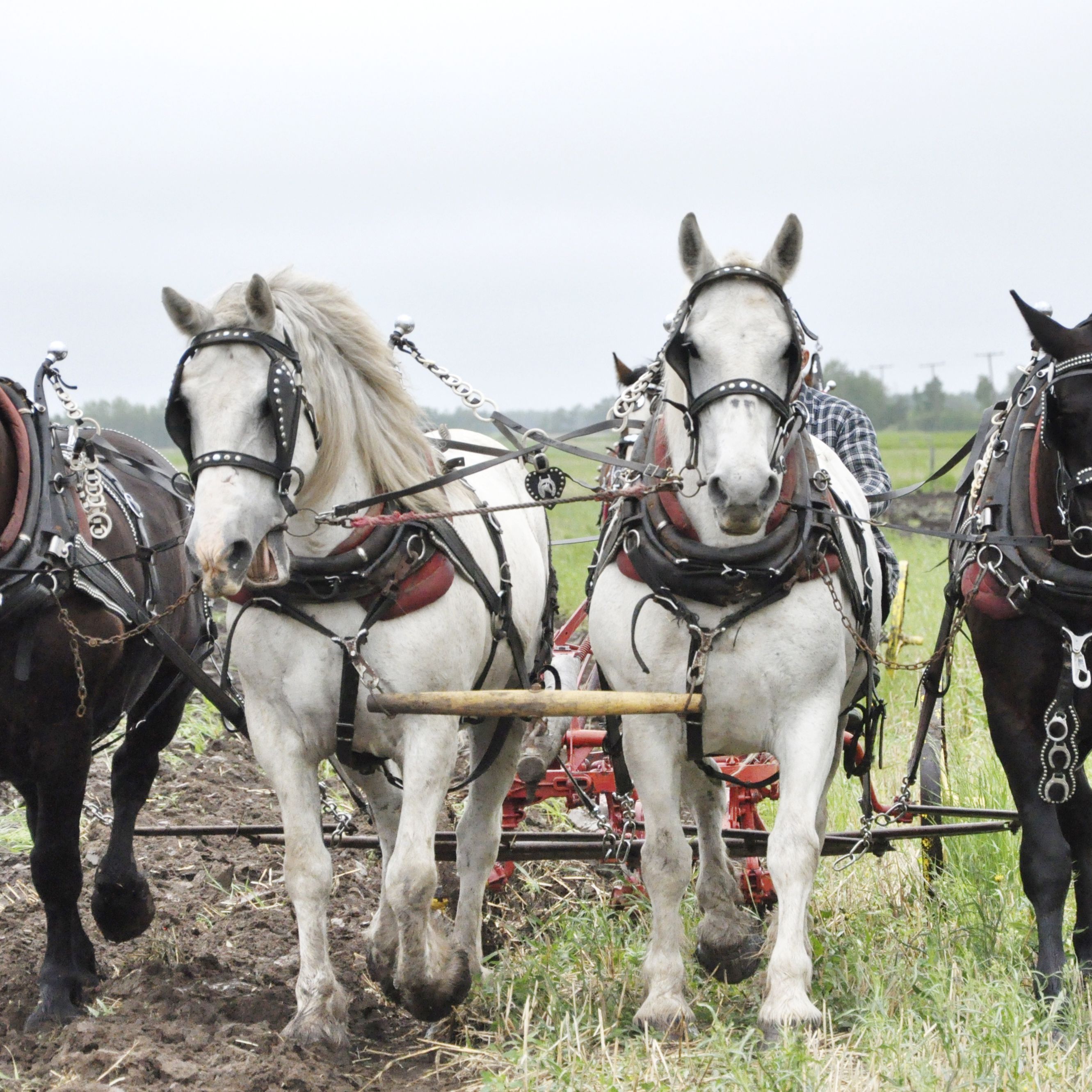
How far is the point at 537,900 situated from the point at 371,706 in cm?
199

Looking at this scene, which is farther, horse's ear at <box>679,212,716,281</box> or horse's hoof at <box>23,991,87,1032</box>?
horse's hoof at <box>23,991,87,1032</box>

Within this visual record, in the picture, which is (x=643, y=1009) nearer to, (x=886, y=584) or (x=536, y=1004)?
A: (x=536, y=1004)

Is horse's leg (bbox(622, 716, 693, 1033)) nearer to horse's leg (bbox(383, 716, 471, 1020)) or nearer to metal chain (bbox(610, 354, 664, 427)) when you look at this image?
horse's leg (bbox(383, 716, 471, 1020))

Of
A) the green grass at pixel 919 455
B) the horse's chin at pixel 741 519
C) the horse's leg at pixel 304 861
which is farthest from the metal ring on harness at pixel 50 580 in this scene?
the green grass at pixel 919 455

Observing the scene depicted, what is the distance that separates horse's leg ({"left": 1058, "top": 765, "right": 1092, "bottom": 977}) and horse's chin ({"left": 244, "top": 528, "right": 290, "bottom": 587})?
2.20 meters

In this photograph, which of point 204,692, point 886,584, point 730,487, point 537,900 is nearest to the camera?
point 730,487

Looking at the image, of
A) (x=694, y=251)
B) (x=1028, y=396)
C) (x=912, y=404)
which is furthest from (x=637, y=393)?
(x=912, y=404)

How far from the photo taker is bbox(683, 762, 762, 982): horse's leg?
4.33 metres

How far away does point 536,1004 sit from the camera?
414 cm

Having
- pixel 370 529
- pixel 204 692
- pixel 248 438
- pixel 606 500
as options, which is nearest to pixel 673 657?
pixel 606 500

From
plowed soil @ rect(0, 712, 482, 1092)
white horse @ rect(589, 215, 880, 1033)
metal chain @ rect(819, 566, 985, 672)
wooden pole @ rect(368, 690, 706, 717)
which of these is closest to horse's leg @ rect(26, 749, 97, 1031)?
plowed soil @ rect(0, 712, 482, 1092)

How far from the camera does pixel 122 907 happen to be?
490 cm

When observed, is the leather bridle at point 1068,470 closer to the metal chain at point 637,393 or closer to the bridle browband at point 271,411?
the metal chain at point 637,393

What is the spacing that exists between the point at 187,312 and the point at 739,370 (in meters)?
1.39
